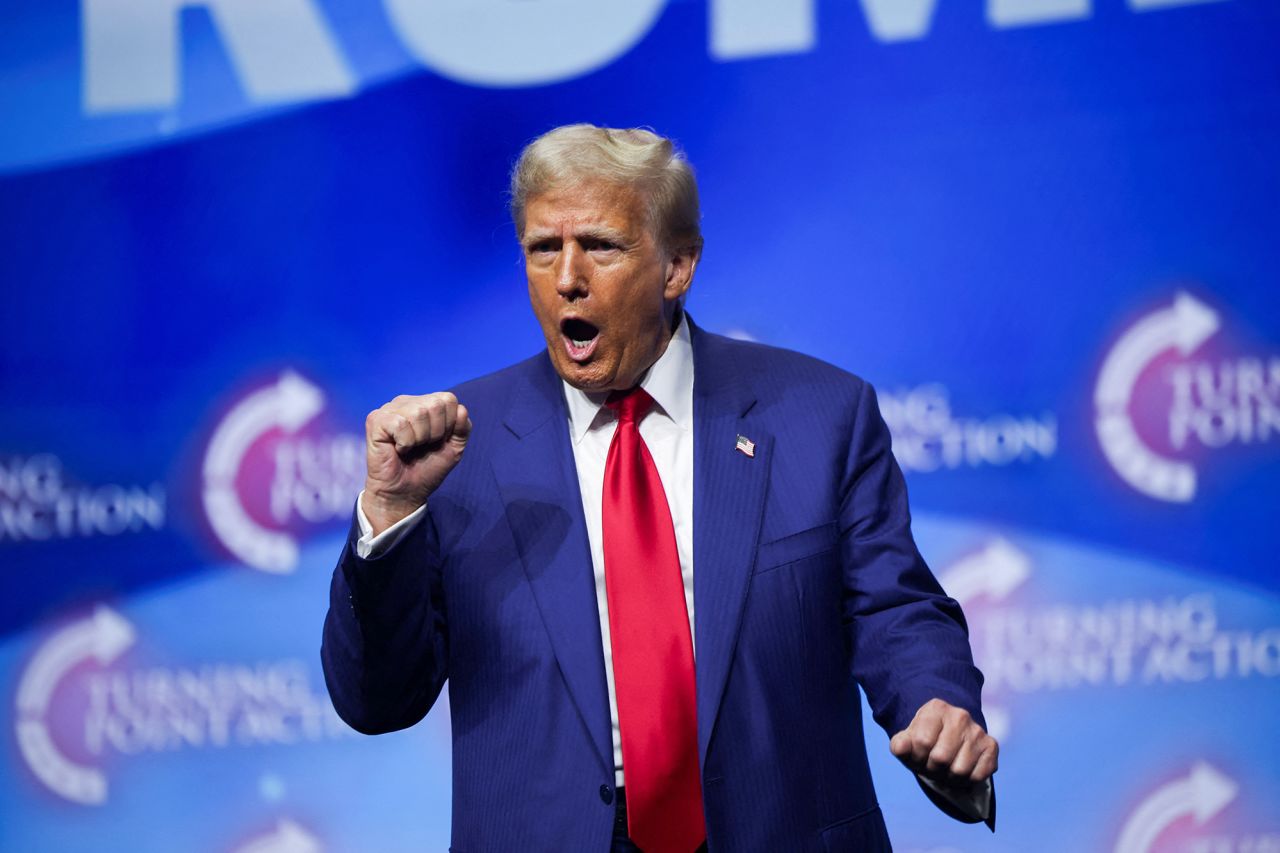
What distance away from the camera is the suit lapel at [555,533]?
1853 millimetres

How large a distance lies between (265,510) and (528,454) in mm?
1463

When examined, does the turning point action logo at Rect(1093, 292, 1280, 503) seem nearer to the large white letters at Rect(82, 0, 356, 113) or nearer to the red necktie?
the red necktie

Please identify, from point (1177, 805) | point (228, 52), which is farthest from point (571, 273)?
point (1177, 805)

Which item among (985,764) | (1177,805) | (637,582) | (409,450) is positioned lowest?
(1177,805)

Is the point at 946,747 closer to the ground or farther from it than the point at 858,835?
farther from it

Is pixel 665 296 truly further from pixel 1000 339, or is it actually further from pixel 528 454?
pixel 1000 339

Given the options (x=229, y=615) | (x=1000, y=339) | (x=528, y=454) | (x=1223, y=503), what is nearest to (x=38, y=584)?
(x=229, y=615)

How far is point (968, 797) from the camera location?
1.74 m

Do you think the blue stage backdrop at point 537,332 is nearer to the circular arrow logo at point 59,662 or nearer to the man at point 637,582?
the circular arrow logo at point 59,662

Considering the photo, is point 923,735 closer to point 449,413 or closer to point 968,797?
point 968,797

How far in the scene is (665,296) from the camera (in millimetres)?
2158

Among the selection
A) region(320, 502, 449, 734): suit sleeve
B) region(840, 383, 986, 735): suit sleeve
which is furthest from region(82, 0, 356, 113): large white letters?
region(840, 383, 986, 735): suit sleeve

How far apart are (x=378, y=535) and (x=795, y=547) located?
1.86 feet

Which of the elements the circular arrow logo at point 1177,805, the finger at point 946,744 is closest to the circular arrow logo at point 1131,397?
the circular arrow logo at point 1177,805
